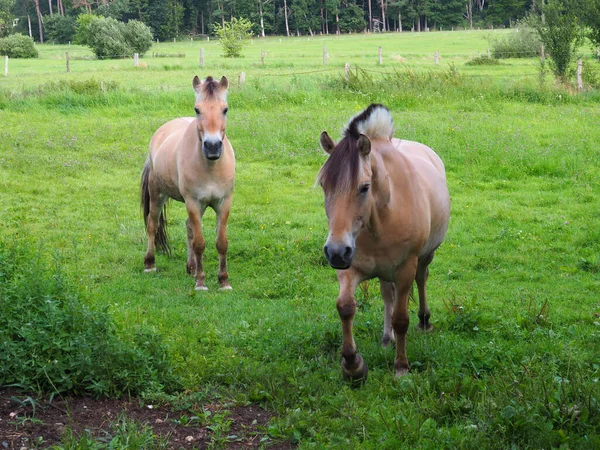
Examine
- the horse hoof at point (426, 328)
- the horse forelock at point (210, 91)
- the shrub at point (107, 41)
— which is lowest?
the horse hoof at point (426, 328)

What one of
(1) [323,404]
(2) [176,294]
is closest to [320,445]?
(1) [323,404]

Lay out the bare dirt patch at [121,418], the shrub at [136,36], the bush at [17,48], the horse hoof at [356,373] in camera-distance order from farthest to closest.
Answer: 1. the bush at [17,48]
2. the shrub at [136,36]
3. the horse hoof at [356,373]
4. the bare dirt patch at [121,418]

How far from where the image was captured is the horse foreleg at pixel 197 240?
331 inches

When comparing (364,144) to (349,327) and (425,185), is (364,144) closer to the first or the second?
(425,185)

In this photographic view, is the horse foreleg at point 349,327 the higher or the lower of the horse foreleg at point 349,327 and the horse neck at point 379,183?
the lower

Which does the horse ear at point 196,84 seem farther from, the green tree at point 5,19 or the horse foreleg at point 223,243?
the green tree at point 5,19

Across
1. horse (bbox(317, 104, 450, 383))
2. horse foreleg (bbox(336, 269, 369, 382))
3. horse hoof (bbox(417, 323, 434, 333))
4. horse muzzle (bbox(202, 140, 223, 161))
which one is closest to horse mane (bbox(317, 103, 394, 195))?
horse (bbox(317, 104, 450, 383))

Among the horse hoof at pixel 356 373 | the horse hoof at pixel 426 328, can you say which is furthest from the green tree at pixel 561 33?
the horse hoof at pixel 356 373

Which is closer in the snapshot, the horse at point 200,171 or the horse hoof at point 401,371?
the horse hoof at point 401,371

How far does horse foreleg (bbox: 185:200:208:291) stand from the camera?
840cm

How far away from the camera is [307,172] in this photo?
1425 centimetres

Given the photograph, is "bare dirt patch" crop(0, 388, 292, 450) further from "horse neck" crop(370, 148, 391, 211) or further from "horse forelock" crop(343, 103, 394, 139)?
"horse forelock" crop(343, 103, 394, 139)

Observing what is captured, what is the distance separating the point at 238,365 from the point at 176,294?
9.04 ft

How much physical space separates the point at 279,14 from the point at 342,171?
91974mm
